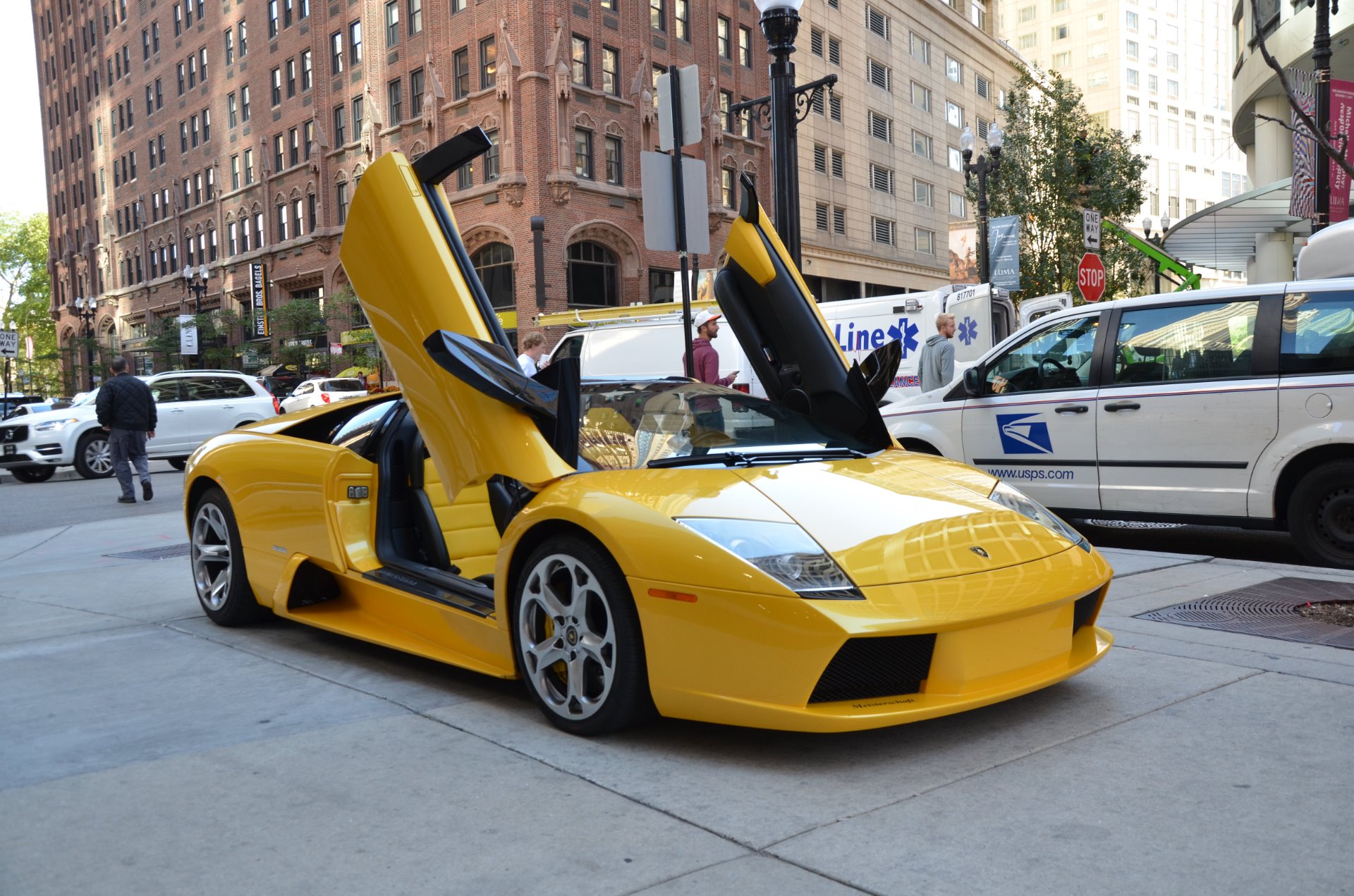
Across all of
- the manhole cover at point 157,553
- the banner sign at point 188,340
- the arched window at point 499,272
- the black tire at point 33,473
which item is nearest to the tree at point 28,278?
the banner sign at point 188,340

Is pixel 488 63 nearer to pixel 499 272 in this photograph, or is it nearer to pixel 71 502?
pixel 499 272

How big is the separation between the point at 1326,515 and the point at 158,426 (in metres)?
17.5

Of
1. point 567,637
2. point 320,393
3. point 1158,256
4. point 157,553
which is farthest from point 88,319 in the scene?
point 567,637

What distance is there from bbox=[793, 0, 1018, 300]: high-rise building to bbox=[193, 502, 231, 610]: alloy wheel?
37383 millimetres

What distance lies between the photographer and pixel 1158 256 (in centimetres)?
2625

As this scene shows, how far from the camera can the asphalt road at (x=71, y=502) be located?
39.9ft

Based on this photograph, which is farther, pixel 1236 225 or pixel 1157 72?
pixel 1157 72

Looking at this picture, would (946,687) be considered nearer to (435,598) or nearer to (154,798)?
(435,598)

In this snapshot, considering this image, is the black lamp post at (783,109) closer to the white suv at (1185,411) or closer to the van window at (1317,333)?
the white suv at (1185,411)

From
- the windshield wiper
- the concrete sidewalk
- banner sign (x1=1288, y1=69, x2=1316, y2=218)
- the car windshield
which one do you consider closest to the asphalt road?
the concrete sidewalk

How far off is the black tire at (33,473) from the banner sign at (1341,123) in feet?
61.4

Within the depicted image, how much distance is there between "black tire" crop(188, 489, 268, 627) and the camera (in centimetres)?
538

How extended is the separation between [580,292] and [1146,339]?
3006cm

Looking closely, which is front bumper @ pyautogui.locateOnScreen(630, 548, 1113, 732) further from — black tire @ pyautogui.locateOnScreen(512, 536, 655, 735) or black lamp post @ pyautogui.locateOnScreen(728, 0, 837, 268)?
black lamp post @ pyautogui.locateOnScreen(728, 0, 837, 268)
